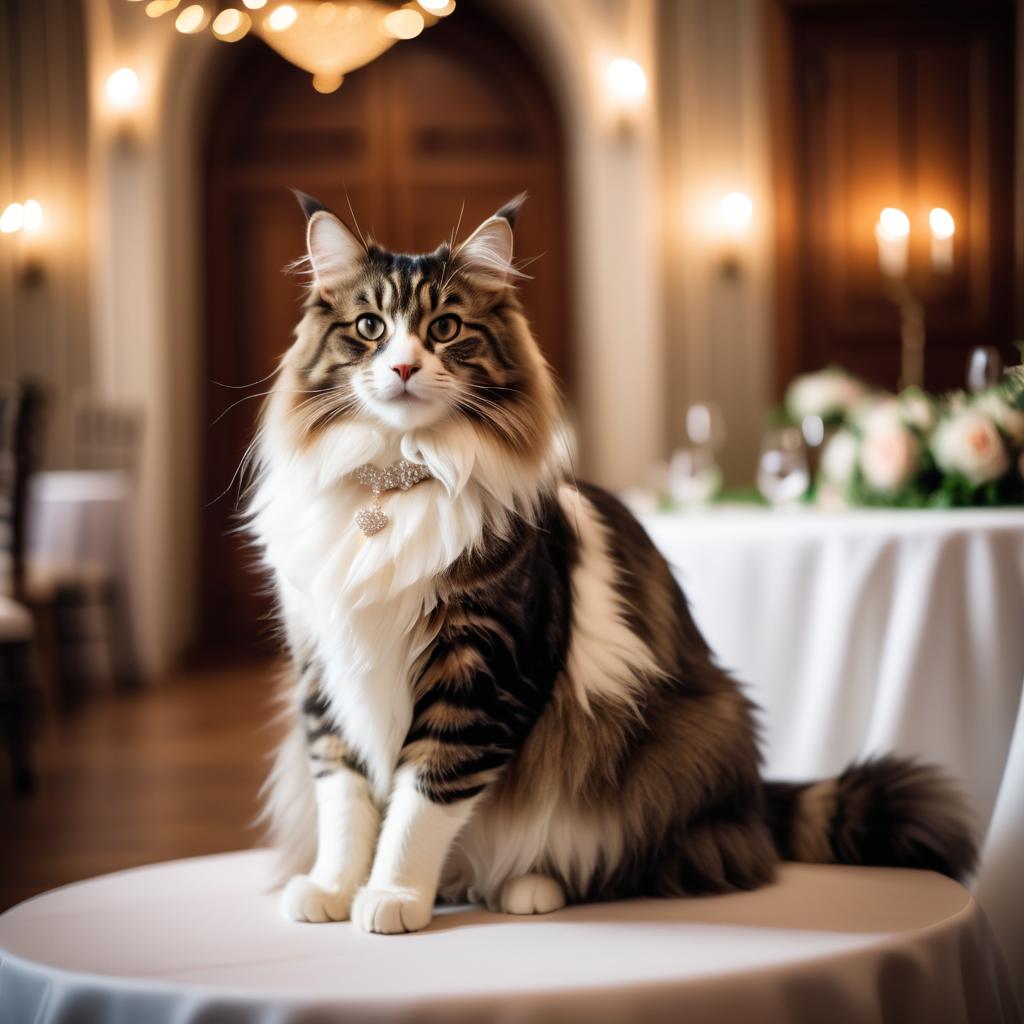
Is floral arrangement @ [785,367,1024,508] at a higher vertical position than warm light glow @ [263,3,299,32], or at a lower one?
lower

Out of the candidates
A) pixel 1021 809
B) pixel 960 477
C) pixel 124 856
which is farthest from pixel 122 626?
pixel 1021 809

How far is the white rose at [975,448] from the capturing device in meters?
1.94

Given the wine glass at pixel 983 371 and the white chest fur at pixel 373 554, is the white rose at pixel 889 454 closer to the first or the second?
the wine glass at pixel 983 371

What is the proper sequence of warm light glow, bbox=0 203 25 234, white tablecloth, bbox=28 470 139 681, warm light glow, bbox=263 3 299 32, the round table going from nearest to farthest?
1. the round table
2. warm light glow, bbox=263 3 299 32
3. white tablecloth, bbox=28 470 139 681
4. warm light glow, bbox=0 203 25 234

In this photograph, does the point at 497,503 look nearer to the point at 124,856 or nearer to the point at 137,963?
the point at 137,963

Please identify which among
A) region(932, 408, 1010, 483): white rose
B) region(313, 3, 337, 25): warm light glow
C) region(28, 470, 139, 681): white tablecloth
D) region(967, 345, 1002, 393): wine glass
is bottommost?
region(28, 470, 139, 681): white tablecloth

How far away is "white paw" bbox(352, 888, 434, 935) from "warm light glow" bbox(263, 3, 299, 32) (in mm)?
1870

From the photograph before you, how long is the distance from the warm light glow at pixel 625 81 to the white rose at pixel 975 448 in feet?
11.9

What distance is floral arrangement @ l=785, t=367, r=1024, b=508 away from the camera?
76.8 inches

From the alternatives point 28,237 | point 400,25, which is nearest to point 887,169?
point 400,25

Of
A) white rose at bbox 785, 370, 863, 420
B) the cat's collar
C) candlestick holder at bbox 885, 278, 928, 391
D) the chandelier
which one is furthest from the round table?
candlestick holder at bbox 885, 278, 928, 391

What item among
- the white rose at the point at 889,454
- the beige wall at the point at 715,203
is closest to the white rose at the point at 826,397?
the white rose at the point at 889,454

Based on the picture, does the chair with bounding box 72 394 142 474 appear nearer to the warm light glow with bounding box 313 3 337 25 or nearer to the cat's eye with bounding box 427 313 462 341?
the warm light glow with bounding box 313 3 337 25

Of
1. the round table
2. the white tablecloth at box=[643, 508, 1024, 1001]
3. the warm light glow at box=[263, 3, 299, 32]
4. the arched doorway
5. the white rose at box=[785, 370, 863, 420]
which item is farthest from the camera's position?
the arched doorway
